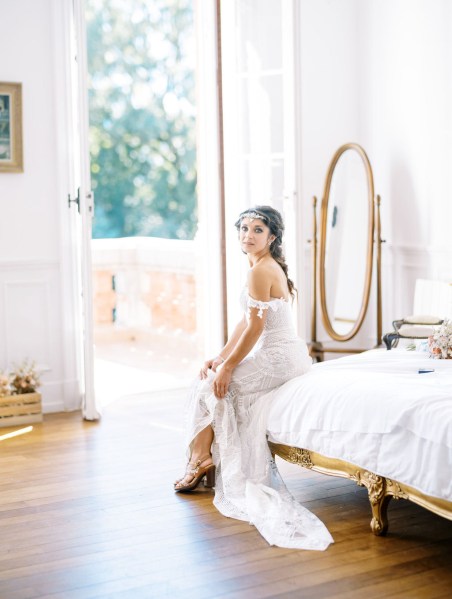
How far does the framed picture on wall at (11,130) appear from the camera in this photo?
525cm

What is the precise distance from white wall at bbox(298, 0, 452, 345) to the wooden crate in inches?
84.4

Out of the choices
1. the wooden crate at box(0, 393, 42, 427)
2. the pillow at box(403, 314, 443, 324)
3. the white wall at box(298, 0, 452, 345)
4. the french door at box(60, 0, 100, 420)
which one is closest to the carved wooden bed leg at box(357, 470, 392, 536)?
the pillow at box(403, 314, 443, 324)

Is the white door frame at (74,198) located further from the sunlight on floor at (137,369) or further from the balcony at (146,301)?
the balcony at (146,301)

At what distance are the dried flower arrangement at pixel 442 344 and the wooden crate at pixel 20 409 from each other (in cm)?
241

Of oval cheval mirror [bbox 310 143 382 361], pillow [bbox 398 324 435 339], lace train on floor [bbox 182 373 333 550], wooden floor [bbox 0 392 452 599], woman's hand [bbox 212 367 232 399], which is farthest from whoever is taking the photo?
oval cheval mirror [bbox 310 143 382 361]

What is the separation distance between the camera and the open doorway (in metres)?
8.48

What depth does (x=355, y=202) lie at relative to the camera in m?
6.11

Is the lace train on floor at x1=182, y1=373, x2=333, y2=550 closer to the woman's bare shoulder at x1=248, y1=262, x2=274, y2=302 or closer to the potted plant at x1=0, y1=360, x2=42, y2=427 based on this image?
the woman's bare shoulder at x1=248, y1=262, x2=274, y2=302

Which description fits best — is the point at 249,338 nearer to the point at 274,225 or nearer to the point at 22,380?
the point at 274,225

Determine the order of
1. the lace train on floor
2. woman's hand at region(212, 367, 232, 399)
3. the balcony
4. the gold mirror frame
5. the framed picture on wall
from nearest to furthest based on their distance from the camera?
the lace train on floor, woman's hand at region(212, 367, 232, 399), the framed picture on wall, the gold mirror frame, the balcony

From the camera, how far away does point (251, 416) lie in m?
3.78

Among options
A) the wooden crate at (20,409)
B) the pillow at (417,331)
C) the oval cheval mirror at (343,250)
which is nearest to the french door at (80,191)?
the wooden crate at (20,409)

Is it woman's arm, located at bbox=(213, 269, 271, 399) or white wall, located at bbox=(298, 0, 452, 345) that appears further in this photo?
white wall, located at bbox=(298, 0, 452, 345)

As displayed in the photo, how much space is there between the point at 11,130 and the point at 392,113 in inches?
103
